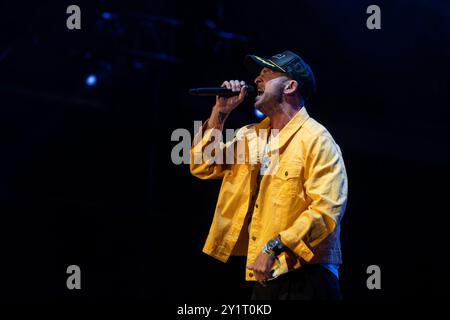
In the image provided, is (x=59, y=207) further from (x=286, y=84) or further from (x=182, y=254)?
(x=286, y=84)

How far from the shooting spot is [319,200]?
2.56m

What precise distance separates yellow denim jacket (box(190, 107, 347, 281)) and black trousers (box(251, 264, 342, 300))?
6 centimetres

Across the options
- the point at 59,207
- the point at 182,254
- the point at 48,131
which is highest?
the point at 48,131

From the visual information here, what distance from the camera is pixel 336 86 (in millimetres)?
5367

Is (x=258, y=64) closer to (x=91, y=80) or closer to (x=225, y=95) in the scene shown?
(x=225, y=95)

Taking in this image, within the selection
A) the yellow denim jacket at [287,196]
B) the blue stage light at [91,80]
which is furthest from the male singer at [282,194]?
the blue stage light at [91,80]

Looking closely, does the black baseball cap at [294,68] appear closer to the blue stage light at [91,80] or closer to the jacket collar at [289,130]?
the jacket collar at [289,130]

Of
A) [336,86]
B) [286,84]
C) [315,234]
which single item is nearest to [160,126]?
[336,86]

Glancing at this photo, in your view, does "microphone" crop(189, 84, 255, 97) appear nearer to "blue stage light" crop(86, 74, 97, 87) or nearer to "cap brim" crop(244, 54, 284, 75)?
"cap brim" crop(244, 54, 284, 75)

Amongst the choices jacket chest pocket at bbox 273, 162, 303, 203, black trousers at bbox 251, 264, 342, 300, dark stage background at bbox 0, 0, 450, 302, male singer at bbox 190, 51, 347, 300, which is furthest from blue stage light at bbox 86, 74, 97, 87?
black trousers at bbox 251, 264, 342, 300

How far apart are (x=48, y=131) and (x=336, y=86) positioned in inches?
97.4

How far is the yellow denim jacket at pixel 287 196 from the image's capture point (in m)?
2.54
